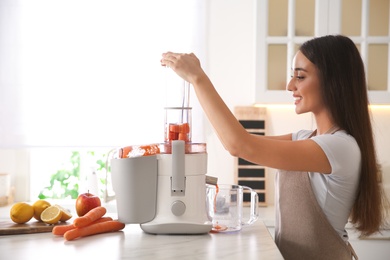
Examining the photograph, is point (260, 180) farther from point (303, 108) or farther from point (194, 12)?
point (303, 108)

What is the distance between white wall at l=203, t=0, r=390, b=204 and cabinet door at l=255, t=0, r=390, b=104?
1.08 feet

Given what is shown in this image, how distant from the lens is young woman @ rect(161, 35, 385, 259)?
151 cm

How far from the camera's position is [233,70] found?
318 centimetres

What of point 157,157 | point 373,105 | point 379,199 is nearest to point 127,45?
point 373,105

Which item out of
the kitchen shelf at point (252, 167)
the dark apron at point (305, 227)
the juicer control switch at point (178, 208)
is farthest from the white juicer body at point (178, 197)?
the kitchen shelf at point (252, 167)

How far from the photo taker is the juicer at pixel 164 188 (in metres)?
1.55

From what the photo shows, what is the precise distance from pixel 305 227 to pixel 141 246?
499 mm

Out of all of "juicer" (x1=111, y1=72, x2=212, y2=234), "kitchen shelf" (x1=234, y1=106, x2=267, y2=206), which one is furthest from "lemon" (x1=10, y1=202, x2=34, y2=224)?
"kitchen shelf" (x1=234, y1=106, x2=267, y2=206)

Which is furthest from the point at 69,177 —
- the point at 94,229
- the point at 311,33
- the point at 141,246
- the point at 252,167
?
the point at 141,246

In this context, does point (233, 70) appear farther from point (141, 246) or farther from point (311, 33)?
point (141, 246)

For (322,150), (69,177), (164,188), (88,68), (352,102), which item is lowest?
(69,177)

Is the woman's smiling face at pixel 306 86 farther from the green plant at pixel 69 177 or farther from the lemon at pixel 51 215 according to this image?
the green plant at pixel 69 177

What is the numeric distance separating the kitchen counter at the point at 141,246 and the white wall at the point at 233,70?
61.1 inches

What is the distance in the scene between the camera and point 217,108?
1.49m
